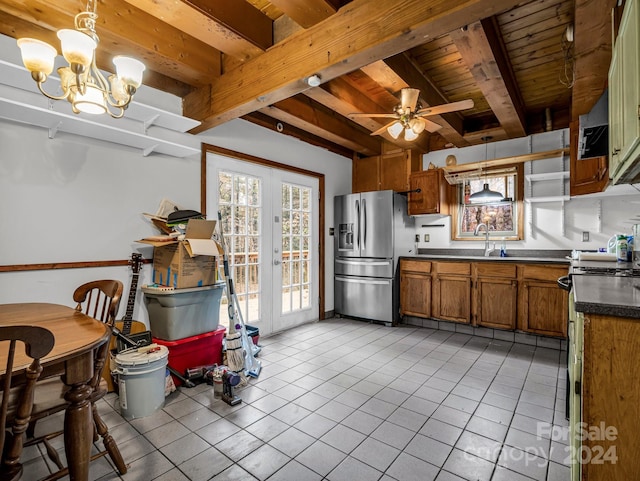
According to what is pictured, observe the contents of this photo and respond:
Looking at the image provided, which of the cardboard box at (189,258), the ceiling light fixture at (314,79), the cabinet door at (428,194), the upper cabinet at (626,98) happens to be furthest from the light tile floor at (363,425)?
the ceiling light fixture at (314,79)

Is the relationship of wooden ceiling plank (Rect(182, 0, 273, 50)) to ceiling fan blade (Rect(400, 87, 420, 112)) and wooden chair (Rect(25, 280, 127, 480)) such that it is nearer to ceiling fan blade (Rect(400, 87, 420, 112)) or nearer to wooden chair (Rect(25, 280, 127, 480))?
ceiling fan blade (Rect(400, 87, 420, 112))

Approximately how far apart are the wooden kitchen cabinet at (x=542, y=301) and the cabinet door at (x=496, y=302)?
0.08m

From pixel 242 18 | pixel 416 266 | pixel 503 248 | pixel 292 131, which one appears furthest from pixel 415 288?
pixel 242 18

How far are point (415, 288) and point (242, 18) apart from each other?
139 inches

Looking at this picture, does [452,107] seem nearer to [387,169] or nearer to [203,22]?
[203,22]

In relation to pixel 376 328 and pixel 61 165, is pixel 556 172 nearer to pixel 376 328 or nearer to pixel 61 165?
pixel 376 328

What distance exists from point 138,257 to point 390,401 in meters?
2.27

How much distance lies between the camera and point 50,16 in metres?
1.95

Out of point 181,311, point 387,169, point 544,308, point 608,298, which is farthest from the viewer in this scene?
point 387,169

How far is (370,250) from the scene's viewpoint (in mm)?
4441

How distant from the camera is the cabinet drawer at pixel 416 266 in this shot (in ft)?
13.7

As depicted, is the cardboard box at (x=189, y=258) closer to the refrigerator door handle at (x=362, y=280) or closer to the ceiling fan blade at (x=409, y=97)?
the ceiling fan blade at (x=409, y=97)

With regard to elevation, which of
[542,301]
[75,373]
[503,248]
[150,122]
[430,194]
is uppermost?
[150,122]

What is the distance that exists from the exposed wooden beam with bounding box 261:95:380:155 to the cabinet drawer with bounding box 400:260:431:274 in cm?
176
